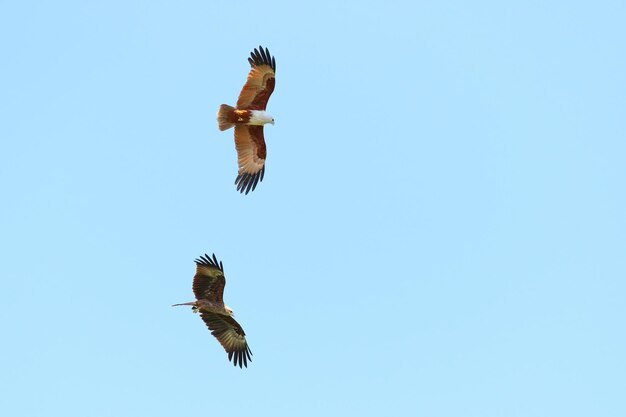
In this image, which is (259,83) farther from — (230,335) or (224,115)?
(230,335)

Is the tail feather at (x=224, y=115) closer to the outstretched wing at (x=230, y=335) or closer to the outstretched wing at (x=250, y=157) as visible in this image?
the outstretched wing at (x=250, y=157)

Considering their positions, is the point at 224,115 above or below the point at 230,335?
above

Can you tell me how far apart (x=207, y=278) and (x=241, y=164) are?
2859mm

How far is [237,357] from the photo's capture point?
25.1 m

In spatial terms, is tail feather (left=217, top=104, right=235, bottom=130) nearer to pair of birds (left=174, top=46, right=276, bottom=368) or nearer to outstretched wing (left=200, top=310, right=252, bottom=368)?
pair of birds (left=174, top=46, right=276, bottom=368)

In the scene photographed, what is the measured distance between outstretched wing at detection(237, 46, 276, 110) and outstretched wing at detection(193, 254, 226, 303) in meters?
3.43

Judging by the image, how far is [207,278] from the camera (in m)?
23.7

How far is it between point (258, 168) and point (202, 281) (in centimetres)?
302

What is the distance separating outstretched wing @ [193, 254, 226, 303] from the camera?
2366 cm

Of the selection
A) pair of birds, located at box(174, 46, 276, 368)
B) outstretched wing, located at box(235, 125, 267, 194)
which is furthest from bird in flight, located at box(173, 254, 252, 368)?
outstretched wing, located at box(235, 125, 267, 194)

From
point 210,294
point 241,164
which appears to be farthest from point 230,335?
point 241,164

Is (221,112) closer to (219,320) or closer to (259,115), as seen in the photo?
(259,115)

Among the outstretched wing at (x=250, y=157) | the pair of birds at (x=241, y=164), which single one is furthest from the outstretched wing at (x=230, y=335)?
the outstretched wing at (x=250, y=157)

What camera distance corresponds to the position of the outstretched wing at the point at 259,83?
24.2m
